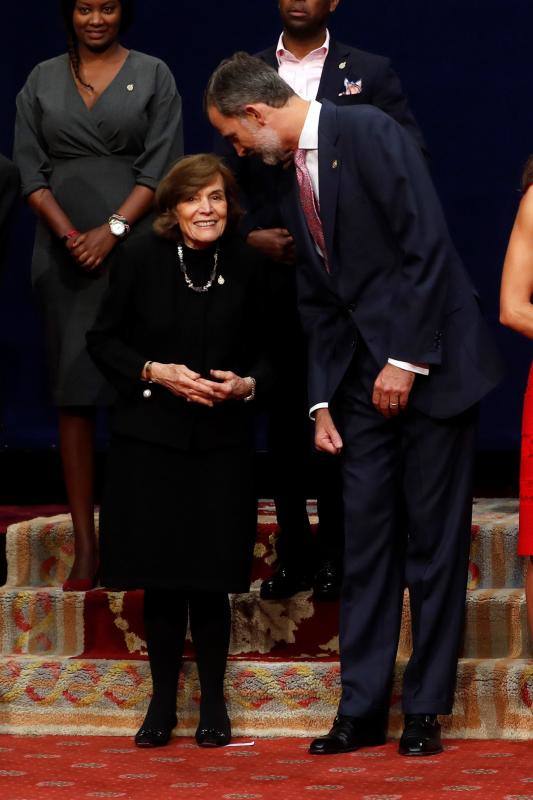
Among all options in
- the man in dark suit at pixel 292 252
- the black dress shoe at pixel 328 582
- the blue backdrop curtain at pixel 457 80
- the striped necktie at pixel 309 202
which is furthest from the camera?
the blue backdrop curtain at pixel 457 80

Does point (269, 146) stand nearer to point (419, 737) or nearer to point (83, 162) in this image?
point (83, 162)

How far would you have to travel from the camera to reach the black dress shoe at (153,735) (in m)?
3.85

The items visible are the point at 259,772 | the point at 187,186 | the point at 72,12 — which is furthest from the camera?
the point at 72,12

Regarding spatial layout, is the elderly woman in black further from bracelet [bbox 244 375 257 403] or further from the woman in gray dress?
the woman in gray dress

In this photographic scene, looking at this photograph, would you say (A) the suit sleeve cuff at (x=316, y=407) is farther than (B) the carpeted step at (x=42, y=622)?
No

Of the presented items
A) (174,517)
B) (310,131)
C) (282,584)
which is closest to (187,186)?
(310,131)

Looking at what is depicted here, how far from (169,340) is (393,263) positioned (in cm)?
60

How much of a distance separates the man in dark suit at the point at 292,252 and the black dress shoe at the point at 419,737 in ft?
1.90

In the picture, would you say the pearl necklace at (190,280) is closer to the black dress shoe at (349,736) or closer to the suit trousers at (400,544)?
the suit trousers at (400,544)

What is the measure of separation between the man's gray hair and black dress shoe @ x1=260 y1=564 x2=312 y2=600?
1280mm

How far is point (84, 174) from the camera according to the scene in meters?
4.36

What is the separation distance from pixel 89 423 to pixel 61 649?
2.06 feet

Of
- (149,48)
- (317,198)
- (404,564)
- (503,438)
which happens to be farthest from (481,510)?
(149,48)

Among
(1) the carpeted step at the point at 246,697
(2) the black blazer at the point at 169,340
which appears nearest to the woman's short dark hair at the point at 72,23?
(2) the black blazer at the point at 169,340
